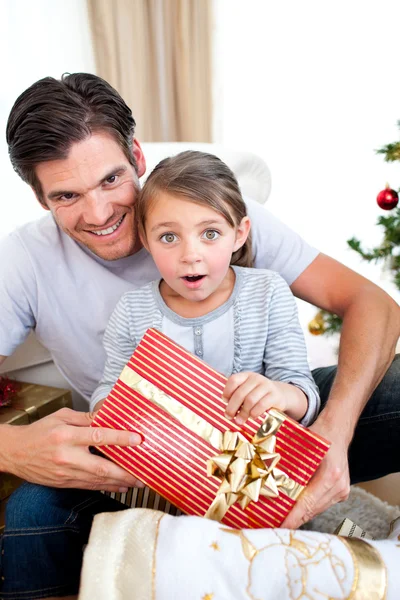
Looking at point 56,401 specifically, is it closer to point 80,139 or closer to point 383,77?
point 80,139

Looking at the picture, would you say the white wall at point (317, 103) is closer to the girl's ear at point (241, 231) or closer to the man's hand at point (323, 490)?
the girl's ear at point (241, 231)

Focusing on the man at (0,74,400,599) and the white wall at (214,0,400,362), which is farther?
the white wall at (214,0,400,362)

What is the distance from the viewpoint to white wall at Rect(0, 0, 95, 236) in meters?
2.28

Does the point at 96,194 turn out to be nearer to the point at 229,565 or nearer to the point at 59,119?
the point at 59,119

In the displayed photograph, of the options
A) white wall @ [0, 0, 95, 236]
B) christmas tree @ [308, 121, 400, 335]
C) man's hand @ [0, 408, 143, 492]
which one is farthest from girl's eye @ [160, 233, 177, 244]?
white wall @ [0, 0, 95, 236]

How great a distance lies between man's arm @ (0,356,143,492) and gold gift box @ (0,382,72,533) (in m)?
0.33

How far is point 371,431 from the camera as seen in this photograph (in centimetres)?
126

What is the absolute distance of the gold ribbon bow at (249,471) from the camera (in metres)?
0.87

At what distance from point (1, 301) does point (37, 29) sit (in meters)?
1.67

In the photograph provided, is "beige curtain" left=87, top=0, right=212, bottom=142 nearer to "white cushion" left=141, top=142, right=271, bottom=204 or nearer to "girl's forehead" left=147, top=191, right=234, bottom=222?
"white cushion" left=141, top=142, right=271, bottom=204

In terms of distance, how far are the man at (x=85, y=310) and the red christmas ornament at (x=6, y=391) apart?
19cm

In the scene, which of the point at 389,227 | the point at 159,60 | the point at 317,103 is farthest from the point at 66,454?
the point at 159,60

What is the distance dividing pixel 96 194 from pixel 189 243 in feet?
1.05

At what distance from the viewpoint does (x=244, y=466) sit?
0.87m
